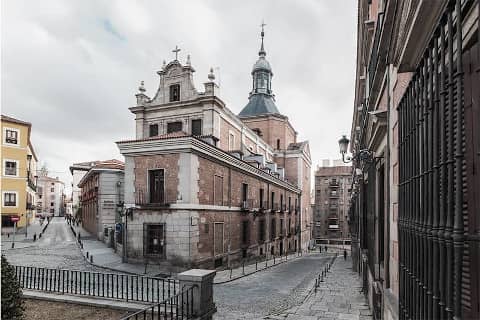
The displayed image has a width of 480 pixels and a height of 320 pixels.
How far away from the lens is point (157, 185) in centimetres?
1845

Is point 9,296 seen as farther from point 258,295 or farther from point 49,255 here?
point 49,255

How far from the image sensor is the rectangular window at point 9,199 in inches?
1350

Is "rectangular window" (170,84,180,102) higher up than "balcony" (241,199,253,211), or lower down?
higher up

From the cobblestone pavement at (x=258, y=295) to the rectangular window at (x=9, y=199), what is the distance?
94.0ft

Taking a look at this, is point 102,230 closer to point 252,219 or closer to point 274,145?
point 252,219

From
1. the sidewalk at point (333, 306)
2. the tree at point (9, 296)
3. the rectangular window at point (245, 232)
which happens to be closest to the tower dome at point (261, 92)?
the rectangular window at point (245, 232)

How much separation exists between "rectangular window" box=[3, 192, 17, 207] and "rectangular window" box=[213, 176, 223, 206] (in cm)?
2606

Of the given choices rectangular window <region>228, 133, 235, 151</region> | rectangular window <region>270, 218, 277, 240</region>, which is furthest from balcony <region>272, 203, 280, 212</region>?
rectangular window <region>228, 133, 235, 151</region>

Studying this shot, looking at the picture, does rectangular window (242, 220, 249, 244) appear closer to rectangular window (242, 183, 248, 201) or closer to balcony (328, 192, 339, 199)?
rectangular window (242, 183, 248, 201)

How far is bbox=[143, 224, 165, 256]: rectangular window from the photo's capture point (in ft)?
58.5

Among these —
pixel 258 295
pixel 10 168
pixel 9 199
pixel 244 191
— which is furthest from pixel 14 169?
pixel 258 295

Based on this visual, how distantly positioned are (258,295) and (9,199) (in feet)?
105

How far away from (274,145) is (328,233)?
2302 cm

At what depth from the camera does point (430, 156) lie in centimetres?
241
